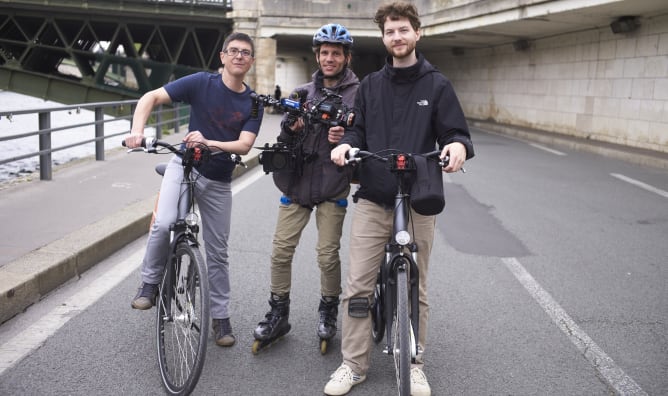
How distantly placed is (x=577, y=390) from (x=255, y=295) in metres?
2.47

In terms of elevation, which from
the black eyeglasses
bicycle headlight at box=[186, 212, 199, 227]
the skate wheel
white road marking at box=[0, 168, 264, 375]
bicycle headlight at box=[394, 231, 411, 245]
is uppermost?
the black eyeglasses

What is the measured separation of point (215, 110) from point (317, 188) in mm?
764

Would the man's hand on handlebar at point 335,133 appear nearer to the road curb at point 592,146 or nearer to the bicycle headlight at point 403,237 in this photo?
the bicycle headlight at point 403,237

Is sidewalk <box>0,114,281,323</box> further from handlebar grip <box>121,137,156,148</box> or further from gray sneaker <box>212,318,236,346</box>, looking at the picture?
handlebar grip <box>121,137,156,148</box>

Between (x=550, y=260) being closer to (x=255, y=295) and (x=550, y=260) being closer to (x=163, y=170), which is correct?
(x=255, y=295)

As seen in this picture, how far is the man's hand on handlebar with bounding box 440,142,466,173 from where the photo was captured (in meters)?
3.15

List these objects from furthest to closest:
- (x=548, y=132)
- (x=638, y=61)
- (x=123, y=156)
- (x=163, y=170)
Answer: (x=548, y=132) → (x=638, y=61) → (x=123, y=156) → (x=163, y=170)

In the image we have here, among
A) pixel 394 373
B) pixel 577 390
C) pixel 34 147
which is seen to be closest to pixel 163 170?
pixel 394 373

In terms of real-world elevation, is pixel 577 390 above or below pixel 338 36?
below

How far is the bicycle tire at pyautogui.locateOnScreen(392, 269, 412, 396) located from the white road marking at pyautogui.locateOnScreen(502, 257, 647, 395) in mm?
1249

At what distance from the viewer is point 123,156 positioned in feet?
43.8

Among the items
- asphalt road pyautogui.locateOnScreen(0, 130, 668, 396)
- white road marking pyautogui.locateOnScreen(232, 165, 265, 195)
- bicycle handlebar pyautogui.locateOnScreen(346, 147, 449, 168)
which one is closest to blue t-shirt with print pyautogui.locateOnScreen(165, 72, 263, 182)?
bicycle handlebar pyautogui.locateOnScreen(346, 147, 449, 168)

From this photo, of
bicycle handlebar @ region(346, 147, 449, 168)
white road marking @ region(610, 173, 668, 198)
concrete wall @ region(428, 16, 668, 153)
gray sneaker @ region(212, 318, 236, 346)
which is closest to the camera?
bicycle handlebar @ region(346, 147, 449, 168)

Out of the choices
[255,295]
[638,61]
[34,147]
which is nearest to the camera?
[255,295]
